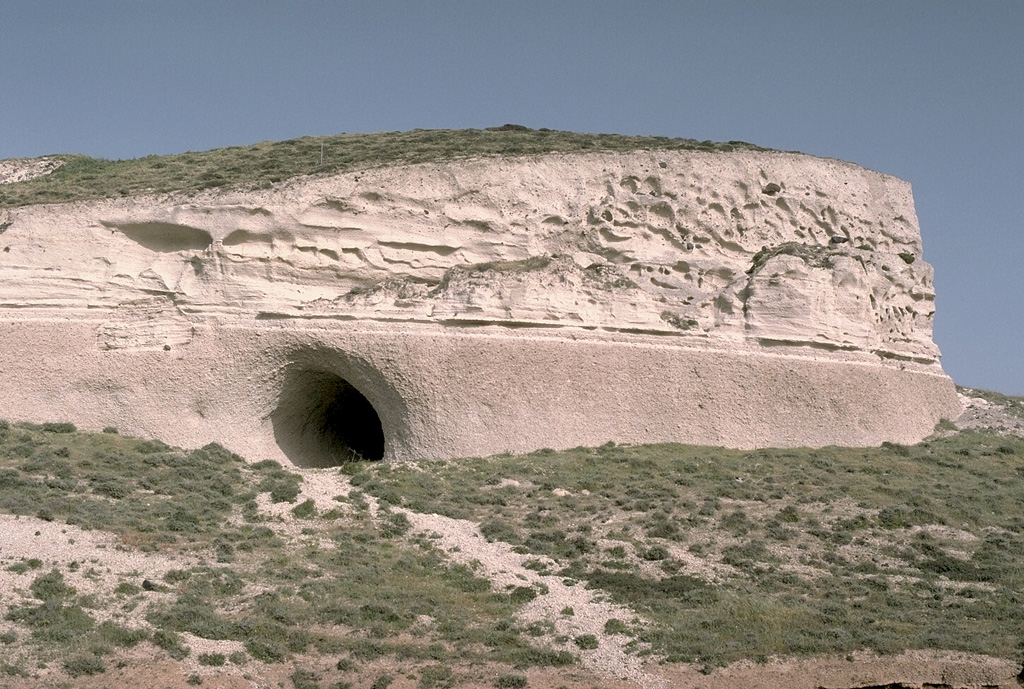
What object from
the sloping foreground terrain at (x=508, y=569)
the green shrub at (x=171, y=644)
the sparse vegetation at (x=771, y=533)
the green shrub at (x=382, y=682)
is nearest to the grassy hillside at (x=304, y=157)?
the sloping foreground terrain at (x=508, y=569)

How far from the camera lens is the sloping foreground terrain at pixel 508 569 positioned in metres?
10.2

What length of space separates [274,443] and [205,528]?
526 centimetres

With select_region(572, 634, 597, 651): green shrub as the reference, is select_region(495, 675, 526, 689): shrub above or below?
below

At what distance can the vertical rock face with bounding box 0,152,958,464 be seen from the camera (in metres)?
18.4

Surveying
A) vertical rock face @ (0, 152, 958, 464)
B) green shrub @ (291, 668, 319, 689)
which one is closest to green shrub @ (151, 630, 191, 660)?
green shrub @ (291, 668, 319, 689)

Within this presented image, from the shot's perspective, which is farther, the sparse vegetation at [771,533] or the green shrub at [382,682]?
the sparse vegetation at [771,533]

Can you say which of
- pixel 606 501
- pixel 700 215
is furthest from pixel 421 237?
pixel 606 501

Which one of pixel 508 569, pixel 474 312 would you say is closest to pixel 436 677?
pixel 508 569

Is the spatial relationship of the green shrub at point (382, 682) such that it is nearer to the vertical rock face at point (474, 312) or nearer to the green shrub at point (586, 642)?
the green shrub at point (586, 642)

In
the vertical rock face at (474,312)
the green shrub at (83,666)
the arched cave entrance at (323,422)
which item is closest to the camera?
the green shrub at (83,666)

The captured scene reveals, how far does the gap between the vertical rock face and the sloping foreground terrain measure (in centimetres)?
99

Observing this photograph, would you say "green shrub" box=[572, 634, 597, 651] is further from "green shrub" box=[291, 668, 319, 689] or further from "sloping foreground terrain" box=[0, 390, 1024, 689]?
"green shrub" box=[291, 668, 319, 689]

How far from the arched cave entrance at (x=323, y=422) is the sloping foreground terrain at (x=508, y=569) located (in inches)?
68.7

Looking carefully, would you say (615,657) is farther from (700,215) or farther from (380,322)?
(700,215)
